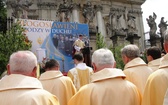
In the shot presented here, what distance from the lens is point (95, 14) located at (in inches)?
1272

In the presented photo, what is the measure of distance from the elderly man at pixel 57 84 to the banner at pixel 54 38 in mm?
11158

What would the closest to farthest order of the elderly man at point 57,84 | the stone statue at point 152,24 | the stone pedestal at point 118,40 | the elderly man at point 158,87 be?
the elderly man at point 158,87, the elderly man at point 57,84, the stone pedestal at point 118,40, the stone statue at point 152,24

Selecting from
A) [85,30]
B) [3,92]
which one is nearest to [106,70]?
[3,92]

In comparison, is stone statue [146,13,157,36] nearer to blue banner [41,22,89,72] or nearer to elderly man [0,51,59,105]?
blue banner [41,22,89,72]

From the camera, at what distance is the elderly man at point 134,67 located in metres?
4.30

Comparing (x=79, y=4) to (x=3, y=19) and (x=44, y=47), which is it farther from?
(x=44, y=47)

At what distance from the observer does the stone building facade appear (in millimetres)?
21109

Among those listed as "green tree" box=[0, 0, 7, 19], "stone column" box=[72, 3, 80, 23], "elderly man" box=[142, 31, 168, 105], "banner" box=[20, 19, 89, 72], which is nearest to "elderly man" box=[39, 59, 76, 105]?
"elderly man" box=[142, 31, 168, 105]

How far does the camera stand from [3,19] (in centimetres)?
3055

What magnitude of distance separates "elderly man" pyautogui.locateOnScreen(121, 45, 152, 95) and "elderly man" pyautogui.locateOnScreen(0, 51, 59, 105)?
201 centimetres

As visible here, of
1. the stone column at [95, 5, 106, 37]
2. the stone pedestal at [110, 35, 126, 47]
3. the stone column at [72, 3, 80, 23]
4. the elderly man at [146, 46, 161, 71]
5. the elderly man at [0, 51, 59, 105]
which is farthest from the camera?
the stone column at [95, 5, 106, 37]

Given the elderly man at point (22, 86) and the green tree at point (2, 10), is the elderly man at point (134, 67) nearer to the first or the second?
the elderly man at point (22, 86)

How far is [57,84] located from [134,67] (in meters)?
1.65

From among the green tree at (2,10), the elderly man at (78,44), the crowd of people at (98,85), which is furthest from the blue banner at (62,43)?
the green tree at (2,10)
